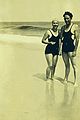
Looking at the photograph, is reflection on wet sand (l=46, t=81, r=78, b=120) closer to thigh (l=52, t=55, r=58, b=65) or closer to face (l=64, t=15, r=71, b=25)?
thigh (l=52, t=55, r=58, b=65)

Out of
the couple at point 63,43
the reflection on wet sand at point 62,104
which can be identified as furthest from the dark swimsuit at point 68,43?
the reflection on wet sand at point 62,104

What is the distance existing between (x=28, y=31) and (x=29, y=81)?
279mm

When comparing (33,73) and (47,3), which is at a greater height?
(47,3)

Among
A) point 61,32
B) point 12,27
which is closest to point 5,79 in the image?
point 12,27

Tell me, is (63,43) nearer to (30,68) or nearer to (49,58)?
(49,58)

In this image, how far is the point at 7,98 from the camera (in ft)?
5.36

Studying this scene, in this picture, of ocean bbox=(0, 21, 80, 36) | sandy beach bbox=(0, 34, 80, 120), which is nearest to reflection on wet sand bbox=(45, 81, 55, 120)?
sandy beach bbox=(0, 34, 80, 120)

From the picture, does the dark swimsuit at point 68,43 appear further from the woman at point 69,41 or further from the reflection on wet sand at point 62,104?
the reflection on wet sand at point 62,104

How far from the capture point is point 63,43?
1595 millimetres

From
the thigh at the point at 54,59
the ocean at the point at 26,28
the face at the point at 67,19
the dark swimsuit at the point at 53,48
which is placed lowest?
the thigh at the point at 54,59

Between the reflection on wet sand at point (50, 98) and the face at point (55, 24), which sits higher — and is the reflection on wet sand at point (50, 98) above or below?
below

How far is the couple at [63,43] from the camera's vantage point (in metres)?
1.58

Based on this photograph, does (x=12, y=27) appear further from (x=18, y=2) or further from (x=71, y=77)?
(x=71, y=77)

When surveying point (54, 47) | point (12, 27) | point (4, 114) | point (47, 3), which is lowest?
point (4, 114)
